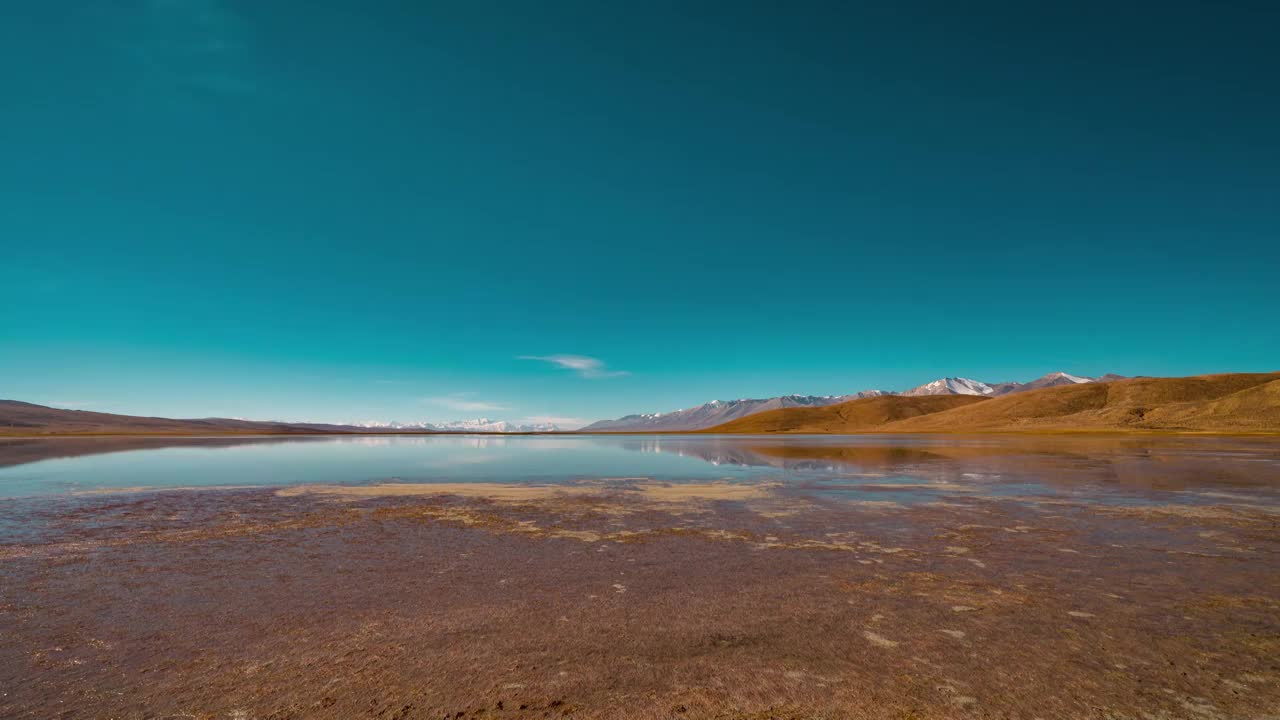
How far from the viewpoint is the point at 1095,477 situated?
26531 mm

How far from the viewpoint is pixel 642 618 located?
24.9ft

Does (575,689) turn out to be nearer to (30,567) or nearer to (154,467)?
(30,567)

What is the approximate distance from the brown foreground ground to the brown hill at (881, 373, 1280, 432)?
391 ft

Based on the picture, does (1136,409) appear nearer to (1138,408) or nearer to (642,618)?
(1138,408)

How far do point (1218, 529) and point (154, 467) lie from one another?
48.2 meters

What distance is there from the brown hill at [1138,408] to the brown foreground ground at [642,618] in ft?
391

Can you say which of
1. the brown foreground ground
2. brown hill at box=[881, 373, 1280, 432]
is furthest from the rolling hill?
the brown foreground ground

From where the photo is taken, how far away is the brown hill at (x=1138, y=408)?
101 metres

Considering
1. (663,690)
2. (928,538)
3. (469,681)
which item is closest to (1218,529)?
(928,538)

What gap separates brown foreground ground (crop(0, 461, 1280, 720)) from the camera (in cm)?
541

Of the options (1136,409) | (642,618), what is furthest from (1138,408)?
(642,618)

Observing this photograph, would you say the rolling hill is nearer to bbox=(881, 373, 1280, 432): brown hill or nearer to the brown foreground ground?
bbox=(881, 373, 1280, 432): brown hill

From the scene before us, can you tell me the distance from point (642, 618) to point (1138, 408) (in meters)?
164

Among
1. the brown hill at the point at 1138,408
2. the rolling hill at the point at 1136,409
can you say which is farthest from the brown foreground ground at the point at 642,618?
the brown hill at the point at 1138,408
